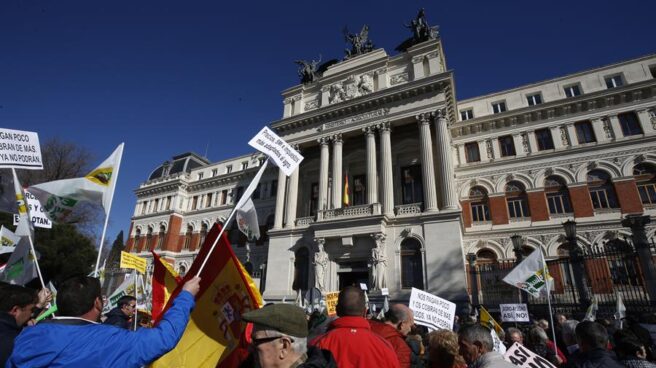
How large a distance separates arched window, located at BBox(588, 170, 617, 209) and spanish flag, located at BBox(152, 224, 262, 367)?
22632mm

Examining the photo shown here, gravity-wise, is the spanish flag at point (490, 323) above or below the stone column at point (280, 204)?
below

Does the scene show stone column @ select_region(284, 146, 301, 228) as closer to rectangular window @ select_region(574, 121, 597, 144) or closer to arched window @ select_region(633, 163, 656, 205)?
rectangular window @ select_region(574, 121, 597, 144)

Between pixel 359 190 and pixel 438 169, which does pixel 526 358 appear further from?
pixel 359 190

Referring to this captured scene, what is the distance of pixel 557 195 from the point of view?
19844mm

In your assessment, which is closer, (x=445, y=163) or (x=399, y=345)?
(x=399, y=345)

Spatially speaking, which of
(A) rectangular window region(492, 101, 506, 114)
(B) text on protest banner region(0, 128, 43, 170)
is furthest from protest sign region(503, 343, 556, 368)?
(A) rectangular window region(492, 101, 506, 114)

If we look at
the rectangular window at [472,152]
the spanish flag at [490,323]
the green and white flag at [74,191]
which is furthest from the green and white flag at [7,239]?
the rectangular window at [472,152]

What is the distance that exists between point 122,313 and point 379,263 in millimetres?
14143

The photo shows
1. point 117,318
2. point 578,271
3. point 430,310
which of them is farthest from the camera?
point 578,271

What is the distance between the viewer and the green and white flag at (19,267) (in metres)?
6.55

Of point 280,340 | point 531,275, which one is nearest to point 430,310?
point 531,275

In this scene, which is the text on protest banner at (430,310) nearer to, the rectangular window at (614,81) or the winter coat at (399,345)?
the winter coat at (399,345)

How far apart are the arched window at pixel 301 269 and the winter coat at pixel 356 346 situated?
59.9 feet

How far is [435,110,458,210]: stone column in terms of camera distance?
17.9 meters
